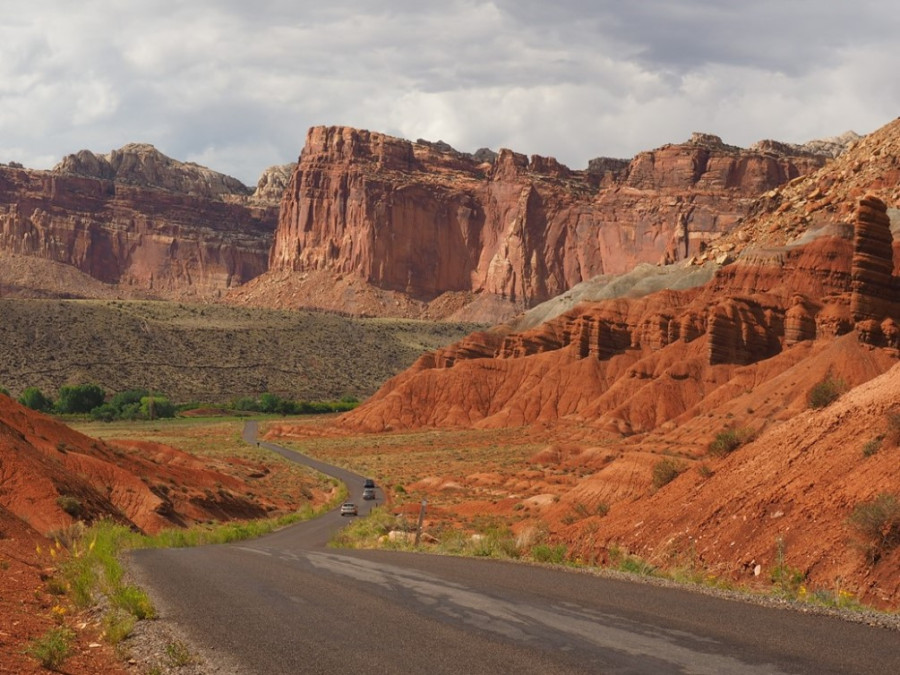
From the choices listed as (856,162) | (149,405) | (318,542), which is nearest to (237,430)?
(149,405)

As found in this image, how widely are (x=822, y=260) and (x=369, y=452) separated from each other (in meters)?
42.9

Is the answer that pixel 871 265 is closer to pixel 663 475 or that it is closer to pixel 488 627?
pixel 663 475

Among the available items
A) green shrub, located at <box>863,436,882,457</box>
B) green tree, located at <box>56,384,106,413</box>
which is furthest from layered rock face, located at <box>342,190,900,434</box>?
green shrub, located at <box>863,436,882,457</box>

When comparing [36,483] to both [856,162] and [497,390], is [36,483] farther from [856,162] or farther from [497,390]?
[856,162]

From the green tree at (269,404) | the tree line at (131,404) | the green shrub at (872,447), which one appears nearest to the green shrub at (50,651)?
the green shrub at (872,447)

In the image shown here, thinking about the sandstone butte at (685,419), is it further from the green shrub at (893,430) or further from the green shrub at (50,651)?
the green shrub at (50,651)

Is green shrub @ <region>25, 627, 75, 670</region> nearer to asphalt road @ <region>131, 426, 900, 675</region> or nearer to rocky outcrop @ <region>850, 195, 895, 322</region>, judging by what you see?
asphalt road @ <region>131, 426, 900, 675</region>

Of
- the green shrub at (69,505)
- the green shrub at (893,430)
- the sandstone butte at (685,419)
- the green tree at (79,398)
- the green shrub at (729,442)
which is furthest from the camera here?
the green tree at (79,398)

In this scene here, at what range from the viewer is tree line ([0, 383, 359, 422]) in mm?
123938

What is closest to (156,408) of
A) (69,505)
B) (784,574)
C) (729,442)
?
(69,505)

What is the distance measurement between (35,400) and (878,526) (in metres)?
119

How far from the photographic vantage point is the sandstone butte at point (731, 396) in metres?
21.3

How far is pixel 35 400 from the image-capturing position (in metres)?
123

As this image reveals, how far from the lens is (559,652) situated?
1139 cm
